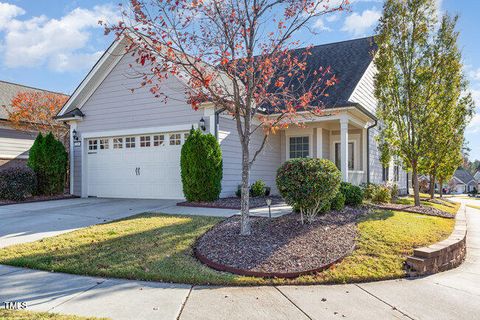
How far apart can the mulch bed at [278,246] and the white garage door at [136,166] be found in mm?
5337

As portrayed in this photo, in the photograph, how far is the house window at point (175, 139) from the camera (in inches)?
→ 473

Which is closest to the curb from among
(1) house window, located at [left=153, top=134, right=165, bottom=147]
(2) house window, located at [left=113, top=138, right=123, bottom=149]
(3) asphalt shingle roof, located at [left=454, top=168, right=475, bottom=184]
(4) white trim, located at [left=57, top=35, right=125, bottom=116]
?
(1) house window, located at [left=153, top=134, right=165, bottom=147]

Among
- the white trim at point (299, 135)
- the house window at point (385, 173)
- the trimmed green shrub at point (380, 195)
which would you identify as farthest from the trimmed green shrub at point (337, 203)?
the house window at point (385, 173)

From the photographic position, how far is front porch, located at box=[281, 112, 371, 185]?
1385cm

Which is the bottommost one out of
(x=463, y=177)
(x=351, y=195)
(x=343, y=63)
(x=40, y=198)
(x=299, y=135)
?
(x=463, y=177)

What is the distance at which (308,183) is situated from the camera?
6742mm

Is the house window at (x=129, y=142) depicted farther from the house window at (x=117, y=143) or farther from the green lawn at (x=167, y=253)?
the green lawn at (x=167, y=253)

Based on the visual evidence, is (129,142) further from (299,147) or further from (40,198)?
(299,147)

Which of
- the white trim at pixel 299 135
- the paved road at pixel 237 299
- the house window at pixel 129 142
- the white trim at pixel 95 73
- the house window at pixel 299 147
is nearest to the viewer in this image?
the paved road at pixel 237 299

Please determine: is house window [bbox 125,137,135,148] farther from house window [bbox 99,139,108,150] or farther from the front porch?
the front porch

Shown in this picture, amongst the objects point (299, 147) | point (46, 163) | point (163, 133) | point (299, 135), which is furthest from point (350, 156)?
point (46, 163)

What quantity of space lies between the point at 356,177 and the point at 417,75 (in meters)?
4.33

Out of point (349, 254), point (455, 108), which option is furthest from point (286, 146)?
point (349, 254)

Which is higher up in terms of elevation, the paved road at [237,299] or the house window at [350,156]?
the house window at [350,156]
